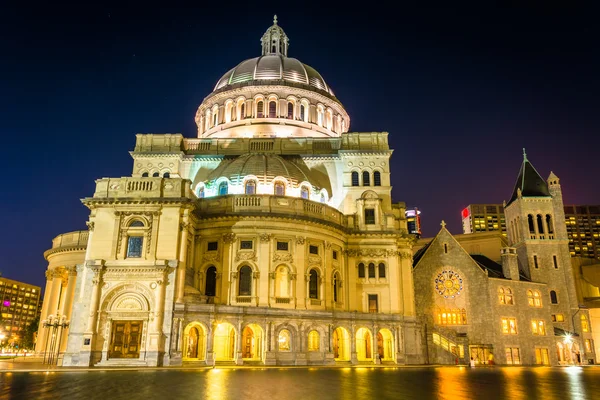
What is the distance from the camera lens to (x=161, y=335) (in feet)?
126

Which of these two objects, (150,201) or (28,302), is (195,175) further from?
(28,302)

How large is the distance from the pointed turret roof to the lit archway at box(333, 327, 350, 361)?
112 ft

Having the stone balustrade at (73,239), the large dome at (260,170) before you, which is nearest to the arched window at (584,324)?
the large dome at (260,170)

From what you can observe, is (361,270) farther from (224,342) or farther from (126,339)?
(126,339)

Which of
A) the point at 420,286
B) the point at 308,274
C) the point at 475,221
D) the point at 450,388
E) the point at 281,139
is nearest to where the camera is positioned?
the point at 450,388

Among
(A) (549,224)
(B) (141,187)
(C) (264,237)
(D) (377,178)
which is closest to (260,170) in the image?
(C) (264,237)

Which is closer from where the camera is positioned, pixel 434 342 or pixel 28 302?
pixel 434 342

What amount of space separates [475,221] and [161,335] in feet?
565

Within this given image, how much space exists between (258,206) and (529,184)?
1596 inches

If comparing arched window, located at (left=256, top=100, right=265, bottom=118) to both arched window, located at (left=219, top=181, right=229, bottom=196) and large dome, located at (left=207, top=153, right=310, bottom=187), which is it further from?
arched window, located at (left=219, top=181, right=229, bottom=196)

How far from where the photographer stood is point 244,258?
47.1m

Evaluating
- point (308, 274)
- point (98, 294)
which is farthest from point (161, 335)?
point (308, 274)

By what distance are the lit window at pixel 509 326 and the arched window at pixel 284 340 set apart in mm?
26551

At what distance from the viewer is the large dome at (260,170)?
53438 mm
